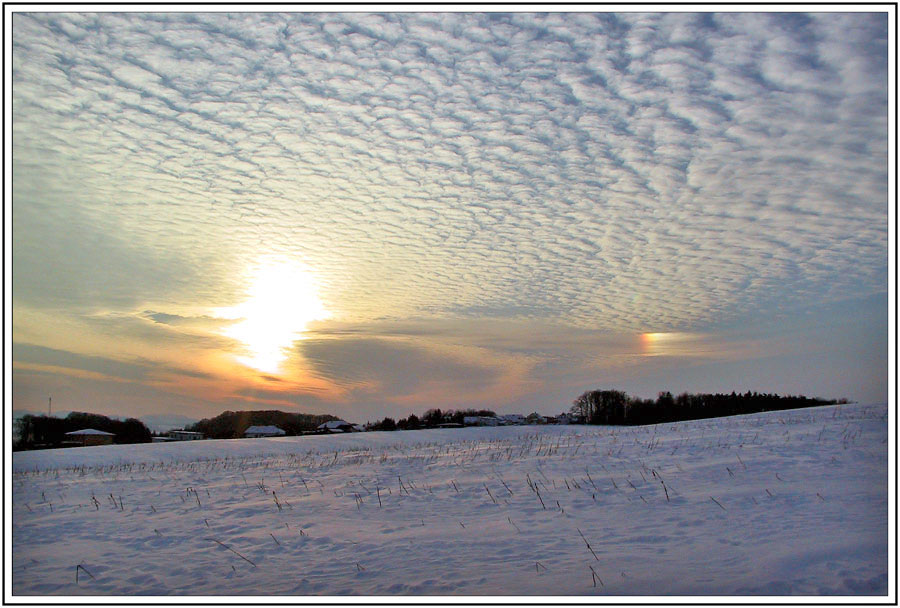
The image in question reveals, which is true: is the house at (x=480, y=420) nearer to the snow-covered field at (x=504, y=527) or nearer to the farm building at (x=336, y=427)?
the farm building at (x=336, y=427)

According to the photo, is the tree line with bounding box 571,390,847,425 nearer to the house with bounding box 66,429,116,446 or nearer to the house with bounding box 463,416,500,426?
the house with bounding box 463,416,500,426

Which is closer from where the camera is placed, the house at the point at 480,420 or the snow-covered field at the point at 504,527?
the snow-covered field at the point at 504,527

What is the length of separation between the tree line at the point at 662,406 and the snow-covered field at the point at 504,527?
23.4 metres

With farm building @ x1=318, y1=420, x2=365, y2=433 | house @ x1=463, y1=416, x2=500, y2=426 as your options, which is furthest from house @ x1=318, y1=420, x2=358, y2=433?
house @ x1=463, y1=416, x2=500, y2=426

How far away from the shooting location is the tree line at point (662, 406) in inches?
1471

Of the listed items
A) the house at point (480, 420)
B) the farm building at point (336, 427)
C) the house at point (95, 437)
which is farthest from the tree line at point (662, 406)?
the house at point (95, 437)

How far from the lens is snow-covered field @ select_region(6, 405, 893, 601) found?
6922mm

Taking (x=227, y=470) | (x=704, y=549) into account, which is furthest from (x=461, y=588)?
(x=227, y=470)

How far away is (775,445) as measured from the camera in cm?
1343

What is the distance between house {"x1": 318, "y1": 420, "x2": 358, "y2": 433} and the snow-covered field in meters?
37.3

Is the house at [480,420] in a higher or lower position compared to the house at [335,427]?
higher

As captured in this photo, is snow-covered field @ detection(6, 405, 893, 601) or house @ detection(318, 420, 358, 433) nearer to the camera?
snow-covered field @ detection(6, 405, 893, 601)

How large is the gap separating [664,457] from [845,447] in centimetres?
353

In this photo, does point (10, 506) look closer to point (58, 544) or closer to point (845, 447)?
point (58, 544)
